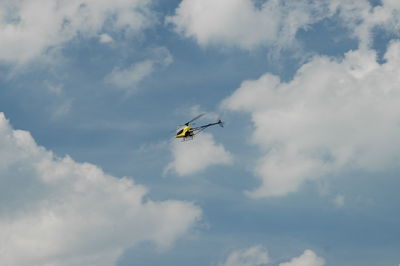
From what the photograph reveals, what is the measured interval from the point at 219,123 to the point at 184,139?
63.7 ft

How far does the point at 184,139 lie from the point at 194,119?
12.1 meters

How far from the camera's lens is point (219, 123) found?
129000 mm

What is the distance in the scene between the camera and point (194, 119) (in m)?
129

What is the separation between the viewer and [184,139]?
124 m

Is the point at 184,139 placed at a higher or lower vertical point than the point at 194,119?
lower

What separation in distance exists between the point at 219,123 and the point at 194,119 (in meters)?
12.5
